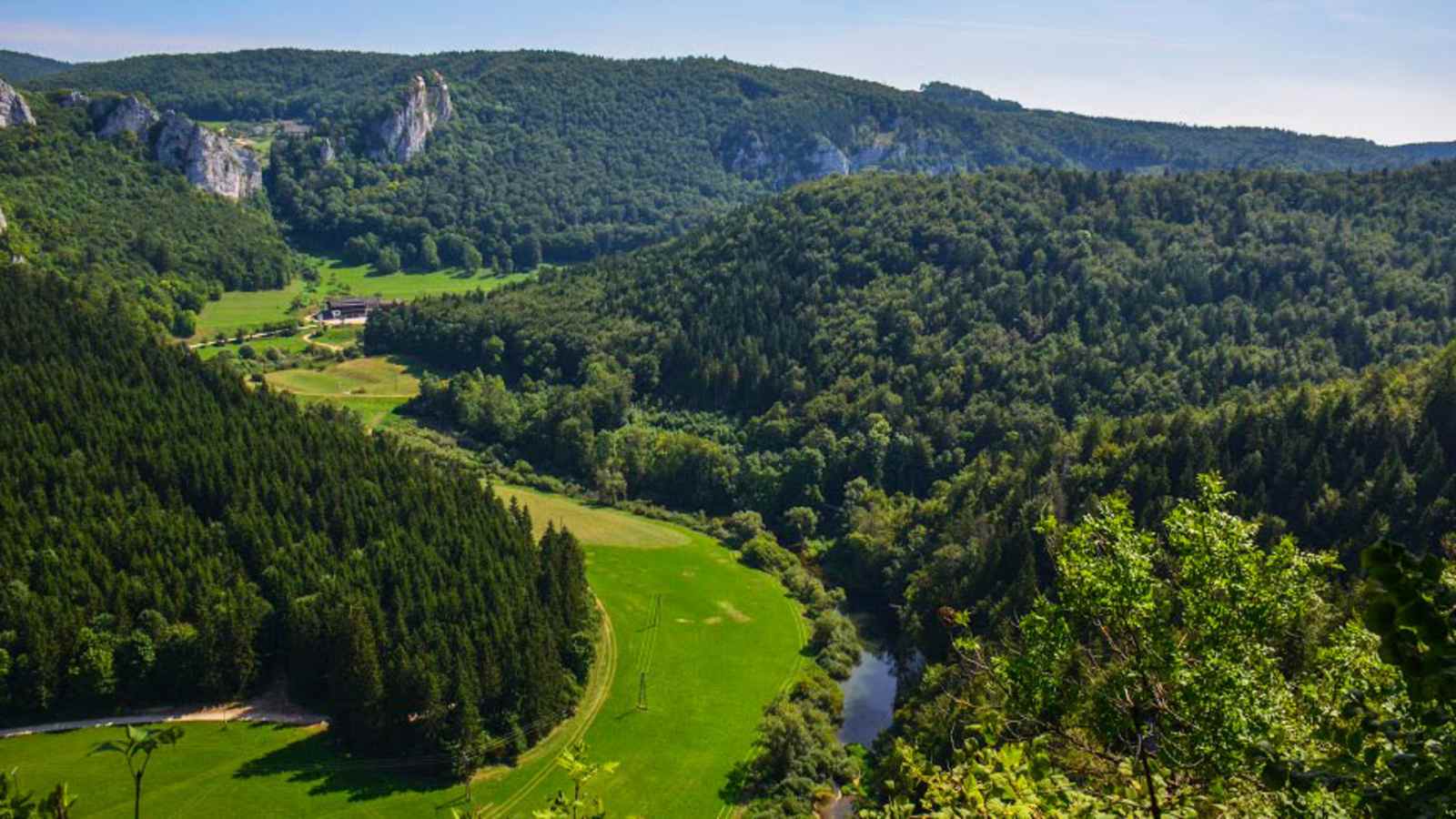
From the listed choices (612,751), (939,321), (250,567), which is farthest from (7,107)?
(612,751)

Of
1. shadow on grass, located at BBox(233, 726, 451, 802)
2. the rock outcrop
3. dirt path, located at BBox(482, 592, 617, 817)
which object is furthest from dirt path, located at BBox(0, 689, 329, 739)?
the rock outcrop

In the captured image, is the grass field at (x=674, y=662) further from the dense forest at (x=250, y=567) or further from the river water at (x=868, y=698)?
the river water at (x=868, y=698)

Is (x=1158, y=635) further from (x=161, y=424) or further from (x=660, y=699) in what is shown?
(x=161, y=424)

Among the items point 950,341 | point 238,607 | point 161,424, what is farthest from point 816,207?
point 238,607

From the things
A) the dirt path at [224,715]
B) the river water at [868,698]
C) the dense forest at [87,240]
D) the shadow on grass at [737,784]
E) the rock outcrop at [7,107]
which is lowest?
the river water at [868,698]

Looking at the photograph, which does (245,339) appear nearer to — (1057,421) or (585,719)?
(585,719)

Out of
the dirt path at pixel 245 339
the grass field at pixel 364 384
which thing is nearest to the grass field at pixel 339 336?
the dirt path at pixel 245 339
